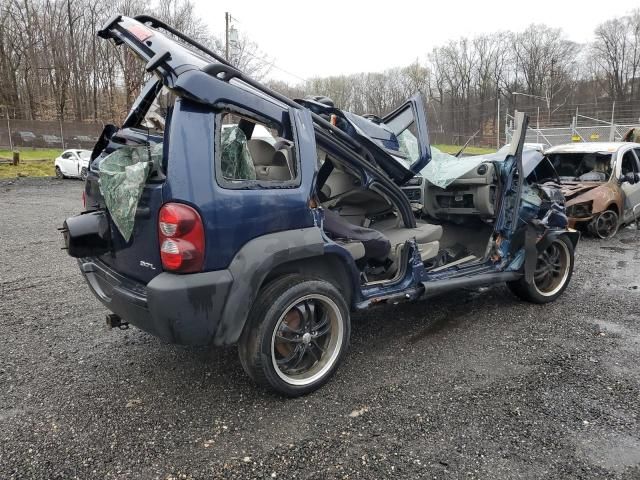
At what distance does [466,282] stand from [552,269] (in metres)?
1.45

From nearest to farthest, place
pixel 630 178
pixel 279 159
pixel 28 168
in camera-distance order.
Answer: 1. pixel 279 159
2. pixel 630 178
3. pixel 28 168

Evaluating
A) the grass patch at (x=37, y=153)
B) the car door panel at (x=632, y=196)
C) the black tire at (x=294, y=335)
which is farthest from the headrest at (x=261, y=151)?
the grass patch at (x=37, y=153)

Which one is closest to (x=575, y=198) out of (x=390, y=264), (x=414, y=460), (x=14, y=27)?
(x=390, y=264)

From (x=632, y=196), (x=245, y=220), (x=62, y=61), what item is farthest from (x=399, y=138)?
(x=62, y=61)

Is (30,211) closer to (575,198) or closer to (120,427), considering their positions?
(120,427)

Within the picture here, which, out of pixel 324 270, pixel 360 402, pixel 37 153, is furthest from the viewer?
pixel 37 153

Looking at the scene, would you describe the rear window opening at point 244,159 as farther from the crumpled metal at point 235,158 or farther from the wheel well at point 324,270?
Answer: the wheel well at point 324,270

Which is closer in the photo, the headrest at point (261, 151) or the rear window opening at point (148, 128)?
the rear window opening at point (148, 128)

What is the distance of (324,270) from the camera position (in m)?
3.32

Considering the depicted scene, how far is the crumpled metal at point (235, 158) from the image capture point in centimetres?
292

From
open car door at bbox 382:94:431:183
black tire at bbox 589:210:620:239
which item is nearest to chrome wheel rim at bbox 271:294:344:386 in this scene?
open car door at bbox 382:94:431:183

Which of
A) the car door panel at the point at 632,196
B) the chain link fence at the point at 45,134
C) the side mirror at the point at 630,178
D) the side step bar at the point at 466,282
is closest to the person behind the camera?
the side step bar at the point at 466,282

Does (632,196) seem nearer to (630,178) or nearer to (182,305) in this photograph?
(630,178)

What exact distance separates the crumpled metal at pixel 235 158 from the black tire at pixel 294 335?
716mm
